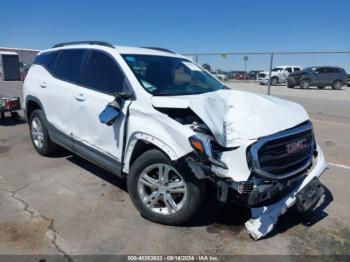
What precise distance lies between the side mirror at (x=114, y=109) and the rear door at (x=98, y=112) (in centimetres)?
6

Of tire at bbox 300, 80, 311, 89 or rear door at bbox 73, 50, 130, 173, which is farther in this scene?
tire at bbox 300, 80, 311, 89

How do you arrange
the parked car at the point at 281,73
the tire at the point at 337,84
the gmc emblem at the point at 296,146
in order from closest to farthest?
1. the gmc emblem at the point at 296,146
2. the tire at the point at 337,84
3. the parked car at the point at 281,73

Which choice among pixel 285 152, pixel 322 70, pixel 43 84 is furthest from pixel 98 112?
pixel 322 70

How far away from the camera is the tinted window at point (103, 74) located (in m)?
4.08

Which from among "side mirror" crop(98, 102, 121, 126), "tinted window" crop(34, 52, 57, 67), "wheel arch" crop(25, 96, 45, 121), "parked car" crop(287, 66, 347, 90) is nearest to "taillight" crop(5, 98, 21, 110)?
"wheel arch" crop(25, 96, 45, 121)

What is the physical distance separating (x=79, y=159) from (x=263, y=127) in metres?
3.59

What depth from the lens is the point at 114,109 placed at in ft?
12.5

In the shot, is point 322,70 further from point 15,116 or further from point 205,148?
point 205,148

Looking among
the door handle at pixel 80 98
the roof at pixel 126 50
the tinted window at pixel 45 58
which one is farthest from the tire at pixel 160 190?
the tinted window at pixel 45 58

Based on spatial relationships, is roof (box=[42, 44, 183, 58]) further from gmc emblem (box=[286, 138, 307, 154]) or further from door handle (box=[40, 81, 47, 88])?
gmc emblem (box=[286, 138, 307, 154])

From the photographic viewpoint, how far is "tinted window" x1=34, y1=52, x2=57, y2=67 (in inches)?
221

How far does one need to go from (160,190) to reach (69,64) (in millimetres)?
2664

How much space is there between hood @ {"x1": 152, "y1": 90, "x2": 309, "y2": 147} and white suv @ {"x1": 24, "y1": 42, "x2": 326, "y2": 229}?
0.01 metres

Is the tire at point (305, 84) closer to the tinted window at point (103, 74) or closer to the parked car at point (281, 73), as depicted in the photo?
the parked car at point (281, 73)
